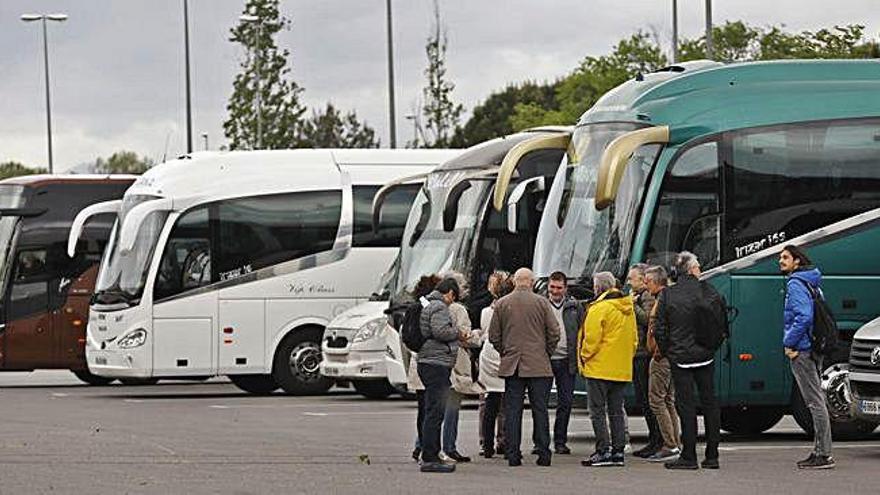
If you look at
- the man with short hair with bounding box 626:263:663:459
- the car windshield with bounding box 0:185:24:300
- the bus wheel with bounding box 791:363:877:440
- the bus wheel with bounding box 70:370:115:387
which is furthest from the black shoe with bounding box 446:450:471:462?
the bus wheel with bounding box 70:370:115:387

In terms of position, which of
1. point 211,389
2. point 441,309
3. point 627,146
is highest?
point 627,146

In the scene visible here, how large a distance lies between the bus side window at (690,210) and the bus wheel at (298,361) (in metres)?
10.5

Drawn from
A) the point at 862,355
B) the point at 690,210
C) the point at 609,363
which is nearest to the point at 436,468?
the point at 609,363

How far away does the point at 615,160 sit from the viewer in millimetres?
20359

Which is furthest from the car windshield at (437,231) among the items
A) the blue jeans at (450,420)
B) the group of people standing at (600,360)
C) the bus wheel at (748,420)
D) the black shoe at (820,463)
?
the black shoe at (820,463)

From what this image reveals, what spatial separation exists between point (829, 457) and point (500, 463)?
118 inches

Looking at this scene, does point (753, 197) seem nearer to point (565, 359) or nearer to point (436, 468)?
point (565, 359)

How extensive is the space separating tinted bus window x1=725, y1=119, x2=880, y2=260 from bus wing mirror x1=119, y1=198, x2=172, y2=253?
460 inches

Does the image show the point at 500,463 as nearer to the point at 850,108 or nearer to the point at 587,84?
the point at 850,108

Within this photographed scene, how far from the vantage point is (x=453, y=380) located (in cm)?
1873

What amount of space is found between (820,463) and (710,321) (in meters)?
1.58

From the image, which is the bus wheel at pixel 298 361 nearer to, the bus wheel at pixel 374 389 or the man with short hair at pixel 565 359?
the bus wheel at pixel 374 389

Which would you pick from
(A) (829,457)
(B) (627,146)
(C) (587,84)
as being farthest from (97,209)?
(C) (587,84)

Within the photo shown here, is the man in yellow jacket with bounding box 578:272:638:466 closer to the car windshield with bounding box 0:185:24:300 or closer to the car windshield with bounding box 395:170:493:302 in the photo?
the car windshield with bounding box 395:170:493:302
